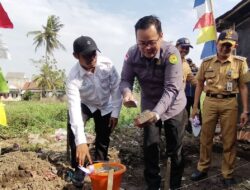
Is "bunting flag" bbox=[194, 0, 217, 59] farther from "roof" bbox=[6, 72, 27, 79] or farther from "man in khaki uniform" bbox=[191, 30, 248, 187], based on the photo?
"roof" bbox=[6, 72, 27, 79]

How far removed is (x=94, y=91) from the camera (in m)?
3.93

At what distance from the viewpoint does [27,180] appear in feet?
13.3

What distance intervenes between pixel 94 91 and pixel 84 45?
67cm

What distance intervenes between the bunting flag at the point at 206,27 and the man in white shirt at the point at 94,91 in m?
2.59

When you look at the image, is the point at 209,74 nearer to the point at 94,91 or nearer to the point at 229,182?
the point at 229,182

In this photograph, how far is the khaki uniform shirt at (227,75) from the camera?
4.08 m

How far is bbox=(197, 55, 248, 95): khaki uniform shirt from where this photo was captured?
408 cm

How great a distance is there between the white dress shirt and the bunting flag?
2589mm

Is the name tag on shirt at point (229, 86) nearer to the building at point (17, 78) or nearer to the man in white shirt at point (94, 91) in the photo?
the man in white shirt at point (94, 91)

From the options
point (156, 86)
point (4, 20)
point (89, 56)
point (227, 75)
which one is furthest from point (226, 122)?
point (4, 20)

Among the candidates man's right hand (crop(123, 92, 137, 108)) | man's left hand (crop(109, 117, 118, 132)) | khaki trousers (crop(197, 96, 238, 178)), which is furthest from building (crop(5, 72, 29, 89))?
man's right hand (crop(123, 92, 137, 108))

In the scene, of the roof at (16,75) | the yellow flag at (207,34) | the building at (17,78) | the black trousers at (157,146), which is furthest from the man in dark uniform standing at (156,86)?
the roof at (16,75)

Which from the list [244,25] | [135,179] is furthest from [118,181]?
[244,25]

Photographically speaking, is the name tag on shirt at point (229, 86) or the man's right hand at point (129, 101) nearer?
the man's right hand at point (129, 101)
